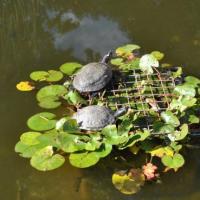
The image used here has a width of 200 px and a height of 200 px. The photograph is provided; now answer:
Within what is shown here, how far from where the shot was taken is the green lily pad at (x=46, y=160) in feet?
10.8

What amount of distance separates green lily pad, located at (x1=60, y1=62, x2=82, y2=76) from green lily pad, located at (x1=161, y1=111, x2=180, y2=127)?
1076 mm

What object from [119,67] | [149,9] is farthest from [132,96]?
[149,9]

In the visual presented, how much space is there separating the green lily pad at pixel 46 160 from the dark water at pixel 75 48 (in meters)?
0.09

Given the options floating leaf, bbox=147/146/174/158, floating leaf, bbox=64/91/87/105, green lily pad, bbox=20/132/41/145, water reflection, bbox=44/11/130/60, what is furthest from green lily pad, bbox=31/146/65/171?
water reflection, bbox=44/11/130/60

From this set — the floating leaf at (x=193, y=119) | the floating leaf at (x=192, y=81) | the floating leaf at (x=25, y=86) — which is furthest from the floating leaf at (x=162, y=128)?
the floating leaf at (x=25, y=86)

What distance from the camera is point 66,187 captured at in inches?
129

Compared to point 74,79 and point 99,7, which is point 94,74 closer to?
point 74,79

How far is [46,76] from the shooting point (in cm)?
419

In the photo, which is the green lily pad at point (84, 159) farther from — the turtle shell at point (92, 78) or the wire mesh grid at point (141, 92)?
the turtle shell at point (92, 78)

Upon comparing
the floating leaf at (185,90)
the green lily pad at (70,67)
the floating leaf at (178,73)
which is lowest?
the floating leaf at (185,90)

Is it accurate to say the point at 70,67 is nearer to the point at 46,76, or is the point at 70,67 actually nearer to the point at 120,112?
the point at 46,76

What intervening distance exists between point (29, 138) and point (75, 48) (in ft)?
4.81

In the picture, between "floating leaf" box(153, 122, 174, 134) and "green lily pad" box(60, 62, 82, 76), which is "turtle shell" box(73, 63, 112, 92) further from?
"floating leaf" box(153, 122, 174, 134)

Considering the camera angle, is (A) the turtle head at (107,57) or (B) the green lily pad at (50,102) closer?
(B) the green lily pad at (50,102)
